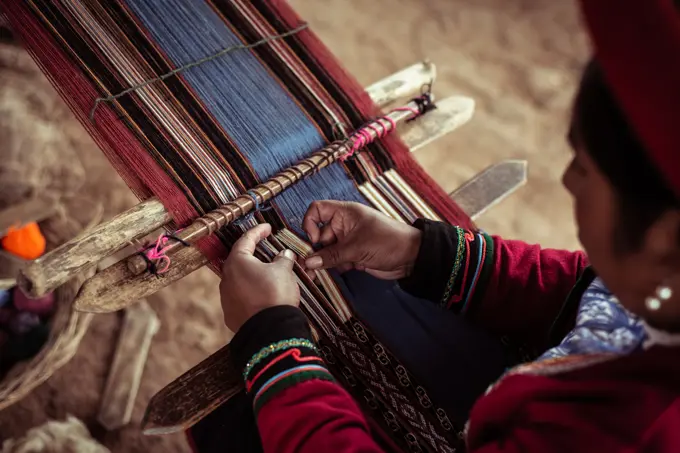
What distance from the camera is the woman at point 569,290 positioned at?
611 mm

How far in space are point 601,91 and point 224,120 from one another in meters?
0.85

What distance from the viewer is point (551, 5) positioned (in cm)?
355

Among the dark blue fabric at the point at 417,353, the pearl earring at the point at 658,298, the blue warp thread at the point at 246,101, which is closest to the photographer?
the pearl earring at the point at 658,298

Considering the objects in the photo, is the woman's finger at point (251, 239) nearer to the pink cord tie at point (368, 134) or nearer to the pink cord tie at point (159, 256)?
the pink cord tie at point (159, 256)

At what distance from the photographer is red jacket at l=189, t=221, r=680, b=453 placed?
2.44 ft

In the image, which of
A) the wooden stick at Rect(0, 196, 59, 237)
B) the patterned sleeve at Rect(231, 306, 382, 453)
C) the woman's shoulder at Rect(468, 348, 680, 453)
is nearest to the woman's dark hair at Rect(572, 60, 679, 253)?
the woman's shoulder at Rect(468, 348, 680, 453)

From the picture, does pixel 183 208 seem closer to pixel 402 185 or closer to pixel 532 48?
pixel 402 185

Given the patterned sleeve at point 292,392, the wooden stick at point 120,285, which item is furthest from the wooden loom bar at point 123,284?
the patterned sleeve at point 292,392

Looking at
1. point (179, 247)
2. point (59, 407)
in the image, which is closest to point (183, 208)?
point (179, 247)

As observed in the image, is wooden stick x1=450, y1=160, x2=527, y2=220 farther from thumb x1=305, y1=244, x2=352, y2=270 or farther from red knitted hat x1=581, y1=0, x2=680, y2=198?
red knitted hat x1=581, y1=0, x2=680, y2=198

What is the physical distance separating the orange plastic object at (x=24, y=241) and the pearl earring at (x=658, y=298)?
169 cm

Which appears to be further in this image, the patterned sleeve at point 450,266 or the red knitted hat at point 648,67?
the patterned sleeve at point 450,266

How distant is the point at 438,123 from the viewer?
5.13 ft

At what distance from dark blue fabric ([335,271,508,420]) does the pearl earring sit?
0.51m
